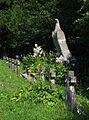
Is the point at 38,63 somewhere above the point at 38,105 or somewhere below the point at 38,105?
below

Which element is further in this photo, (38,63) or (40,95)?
(38,63)

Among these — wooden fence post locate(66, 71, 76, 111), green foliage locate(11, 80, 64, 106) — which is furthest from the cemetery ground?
wooden fence post locate(66, 71, 76, 111)

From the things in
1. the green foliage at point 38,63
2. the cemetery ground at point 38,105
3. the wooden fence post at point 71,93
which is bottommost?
the green foliage at point 38,63

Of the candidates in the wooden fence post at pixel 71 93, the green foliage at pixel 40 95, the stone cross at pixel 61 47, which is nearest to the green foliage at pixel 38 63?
the stone cross at pixel 61 47

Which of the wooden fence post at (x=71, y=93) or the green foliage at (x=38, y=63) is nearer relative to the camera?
the wooden fence post at (x=71, y=93)

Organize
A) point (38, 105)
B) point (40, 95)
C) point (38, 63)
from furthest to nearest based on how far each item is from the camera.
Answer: point (38, 63)
point (40, 95)
point (38, 105)

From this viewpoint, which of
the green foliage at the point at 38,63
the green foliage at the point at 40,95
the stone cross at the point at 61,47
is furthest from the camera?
the stone cross at the point at 61,47

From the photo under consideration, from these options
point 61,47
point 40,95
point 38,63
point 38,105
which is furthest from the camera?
point 61,47

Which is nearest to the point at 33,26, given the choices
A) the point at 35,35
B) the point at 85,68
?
the point at 35,35

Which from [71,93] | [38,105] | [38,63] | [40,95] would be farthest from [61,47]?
[71,93]

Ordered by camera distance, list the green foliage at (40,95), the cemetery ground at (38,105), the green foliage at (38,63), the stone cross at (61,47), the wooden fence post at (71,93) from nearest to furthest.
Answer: the cemetery ground at (38,105) → the wooden fence post at (71,93) → the green foliage at (40,95) → the green foliage at (38,63) → the stone cross at (61,47)

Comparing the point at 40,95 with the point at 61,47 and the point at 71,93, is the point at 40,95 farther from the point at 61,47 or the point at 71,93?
the point at 61,47

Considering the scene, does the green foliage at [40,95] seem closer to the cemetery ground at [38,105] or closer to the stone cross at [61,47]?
the cemetery ground at [38,105]

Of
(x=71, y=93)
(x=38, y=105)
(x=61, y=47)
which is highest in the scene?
(x=71, y=93)
